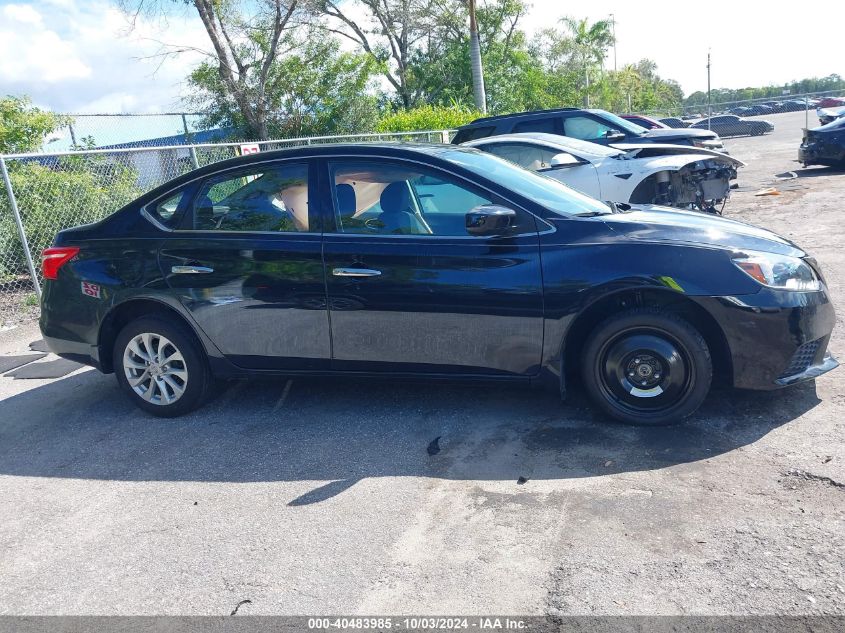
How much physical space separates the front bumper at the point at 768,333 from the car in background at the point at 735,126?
42.1 m

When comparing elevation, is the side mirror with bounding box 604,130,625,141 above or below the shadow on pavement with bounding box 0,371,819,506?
above

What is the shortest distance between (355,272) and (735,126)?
45162 millimetres

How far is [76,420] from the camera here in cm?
543

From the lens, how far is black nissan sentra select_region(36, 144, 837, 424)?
4234mm

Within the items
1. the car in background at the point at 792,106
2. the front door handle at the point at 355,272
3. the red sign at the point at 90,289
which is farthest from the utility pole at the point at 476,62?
the car in background at the point at 792,106

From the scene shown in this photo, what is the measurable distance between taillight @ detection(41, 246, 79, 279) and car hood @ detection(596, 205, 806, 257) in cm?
364

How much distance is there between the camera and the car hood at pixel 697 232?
14.1ft

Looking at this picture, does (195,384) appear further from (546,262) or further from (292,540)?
(546,262)

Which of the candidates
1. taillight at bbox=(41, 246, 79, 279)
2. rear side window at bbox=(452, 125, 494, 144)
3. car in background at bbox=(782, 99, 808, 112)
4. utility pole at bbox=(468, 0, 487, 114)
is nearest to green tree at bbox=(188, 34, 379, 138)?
utility pole at bbox=(468, 0, 487, 114)

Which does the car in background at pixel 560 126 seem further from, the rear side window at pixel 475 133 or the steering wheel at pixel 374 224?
the steering wheel at pixel 374 224

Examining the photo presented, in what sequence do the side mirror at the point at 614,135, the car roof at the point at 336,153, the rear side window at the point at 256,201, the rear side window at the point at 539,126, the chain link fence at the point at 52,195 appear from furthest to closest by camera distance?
1. the rear side window at the point at 539,126
2. the side mirror at the point at 614,135
3. the chain link fence at the point at 52,195
4. the rear side window at the point at 256,201
5. the car roof at the point at 336,153

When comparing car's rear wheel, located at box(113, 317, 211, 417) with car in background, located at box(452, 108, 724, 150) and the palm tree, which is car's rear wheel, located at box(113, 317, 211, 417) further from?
the palm tree

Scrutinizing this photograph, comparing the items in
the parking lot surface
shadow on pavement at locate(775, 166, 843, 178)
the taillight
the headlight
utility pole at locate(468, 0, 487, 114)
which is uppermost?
utility pole at locate(468, 0, 487, 114)

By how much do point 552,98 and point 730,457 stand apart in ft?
122
